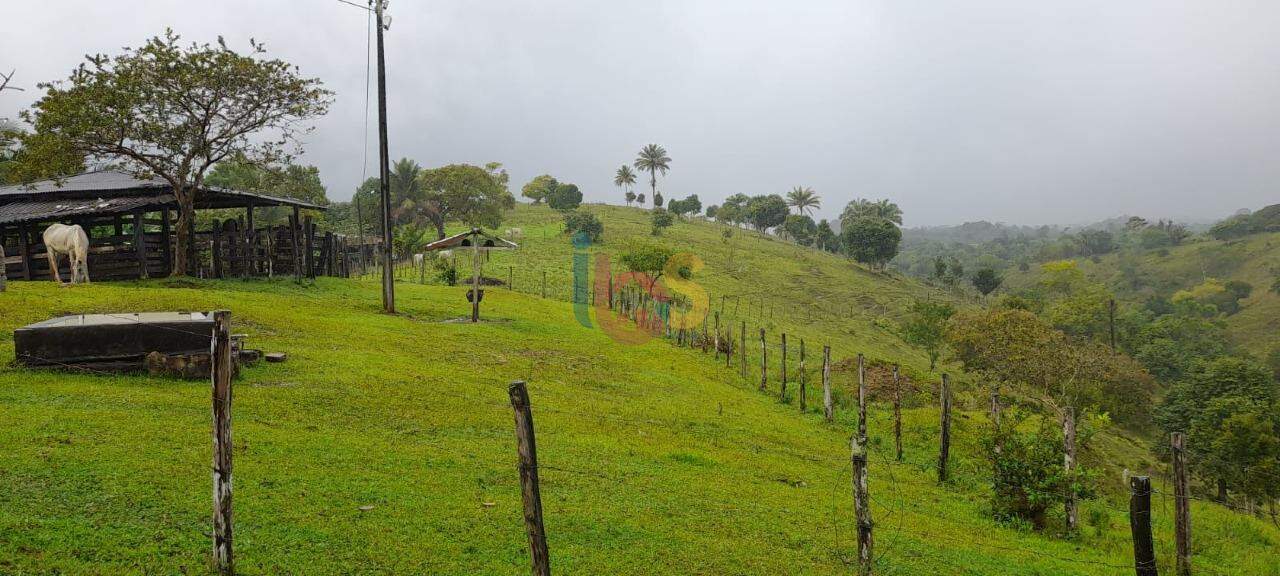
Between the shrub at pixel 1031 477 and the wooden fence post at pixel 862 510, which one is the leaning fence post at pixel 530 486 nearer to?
the wooden fence post at pixel 862 510

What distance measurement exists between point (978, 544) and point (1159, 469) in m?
25.7

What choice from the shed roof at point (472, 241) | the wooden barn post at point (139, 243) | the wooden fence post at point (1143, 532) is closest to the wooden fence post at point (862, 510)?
the wooden fence post at point (1143, 532)

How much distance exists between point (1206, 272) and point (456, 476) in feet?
434

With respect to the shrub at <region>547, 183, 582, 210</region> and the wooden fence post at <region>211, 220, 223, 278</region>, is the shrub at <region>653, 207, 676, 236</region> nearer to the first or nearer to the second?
the shrub at <region>547, 183, 582, 210</region>

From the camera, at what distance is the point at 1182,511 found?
891 cm

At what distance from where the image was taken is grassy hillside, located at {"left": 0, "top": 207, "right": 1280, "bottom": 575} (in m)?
6.79

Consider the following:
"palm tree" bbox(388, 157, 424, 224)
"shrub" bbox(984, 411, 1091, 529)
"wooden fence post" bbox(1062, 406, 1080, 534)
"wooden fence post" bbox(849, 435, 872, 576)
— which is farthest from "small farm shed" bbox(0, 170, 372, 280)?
"palm tree" bbox(388, 157, 424, 224)

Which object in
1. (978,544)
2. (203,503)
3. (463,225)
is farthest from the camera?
(463,225)

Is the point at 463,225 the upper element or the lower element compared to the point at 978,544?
upper

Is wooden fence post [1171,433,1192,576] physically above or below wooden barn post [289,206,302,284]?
below

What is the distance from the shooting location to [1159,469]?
28.8 m

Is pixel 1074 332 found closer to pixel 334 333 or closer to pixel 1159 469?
pixel 1159 469

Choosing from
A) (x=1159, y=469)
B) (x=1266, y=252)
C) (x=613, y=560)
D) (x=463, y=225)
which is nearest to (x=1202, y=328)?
(x=1159, y=469)

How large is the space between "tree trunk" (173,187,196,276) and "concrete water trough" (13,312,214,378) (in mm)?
15095
